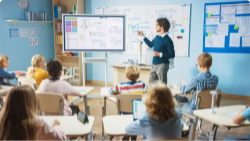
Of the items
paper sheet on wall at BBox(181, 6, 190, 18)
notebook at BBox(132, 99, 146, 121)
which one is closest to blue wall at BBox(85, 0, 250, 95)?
paper sheet on wall at BBox(181, 6, 190, 18)

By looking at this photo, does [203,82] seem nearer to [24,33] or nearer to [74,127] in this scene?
[74,127]

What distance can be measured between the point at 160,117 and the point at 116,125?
18.7 inches

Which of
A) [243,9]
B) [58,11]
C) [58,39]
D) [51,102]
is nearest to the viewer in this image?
[51,102]

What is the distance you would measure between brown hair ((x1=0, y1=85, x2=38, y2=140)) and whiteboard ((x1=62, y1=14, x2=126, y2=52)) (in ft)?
10.5

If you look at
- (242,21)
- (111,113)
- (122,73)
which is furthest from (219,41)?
(111,113)

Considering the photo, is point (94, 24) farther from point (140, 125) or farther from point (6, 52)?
point (140, 125)

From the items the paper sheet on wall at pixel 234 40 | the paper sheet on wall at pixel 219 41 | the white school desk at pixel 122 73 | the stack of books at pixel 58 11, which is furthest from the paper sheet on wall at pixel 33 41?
the paper sheet on wall at pixel 234 40

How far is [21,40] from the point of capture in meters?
5.70

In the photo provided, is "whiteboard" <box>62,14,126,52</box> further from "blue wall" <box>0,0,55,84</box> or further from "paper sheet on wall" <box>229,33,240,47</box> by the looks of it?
"paper sheet on wall" <box>229,33,240,47</box>

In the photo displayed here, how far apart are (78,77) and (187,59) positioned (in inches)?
123

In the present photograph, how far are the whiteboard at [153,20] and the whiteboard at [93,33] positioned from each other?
92 cm

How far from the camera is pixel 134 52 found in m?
5.85

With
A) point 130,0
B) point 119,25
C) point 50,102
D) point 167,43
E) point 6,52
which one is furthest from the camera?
point 130,0

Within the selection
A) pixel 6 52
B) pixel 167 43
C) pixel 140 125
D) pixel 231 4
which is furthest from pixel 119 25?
pixel 140 125
